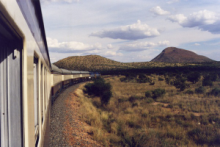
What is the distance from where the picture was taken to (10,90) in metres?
1.78

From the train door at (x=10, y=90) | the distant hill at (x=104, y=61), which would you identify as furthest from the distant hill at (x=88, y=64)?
the train door at (x=10, y=90)

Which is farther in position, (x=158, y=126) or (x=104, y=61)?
(x=104, y=61)

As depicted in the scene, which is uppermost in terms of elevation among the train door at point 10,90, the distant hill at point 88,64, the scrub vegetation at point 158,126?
the distant hill at point 88,64

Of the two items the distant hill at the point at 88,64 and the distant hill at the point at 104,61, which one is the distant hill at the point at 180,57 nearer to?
the distant hill at the point at 104,61

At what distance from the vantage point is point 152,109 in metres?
16.4

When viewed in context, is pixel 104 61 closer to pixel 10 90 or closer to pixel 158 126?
pixel 158 126

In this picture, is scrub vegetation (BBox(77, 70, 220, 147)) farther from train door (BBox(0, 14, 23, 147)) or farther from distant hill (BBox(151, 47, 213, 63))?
distant hill (BBox(151, 47, 213, 63))

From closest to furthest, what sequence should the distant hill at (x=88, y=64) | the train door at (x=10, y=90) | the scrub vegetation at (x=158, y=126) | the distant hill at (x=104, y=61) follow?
the train door at (x=10, y=90), the scrub vegetation at (x=158, y=126), the distant hill at (x=88, y=64), the distant hill at (x=104, y=61)

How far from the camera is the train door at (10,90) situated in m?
1.70

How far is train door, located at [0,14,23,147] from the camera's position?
1.70m

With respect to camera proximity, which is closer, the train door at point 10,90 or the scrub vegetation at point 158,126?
the train door at point 10,90

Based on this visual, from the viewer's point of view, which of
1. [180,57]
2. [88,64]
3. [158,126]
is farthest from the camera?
[180,57]

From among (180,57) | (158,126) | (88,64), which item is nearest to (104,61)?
(88,64)

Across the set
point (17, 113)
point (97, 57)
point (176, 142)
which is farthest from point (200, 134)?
point (97, 57)
